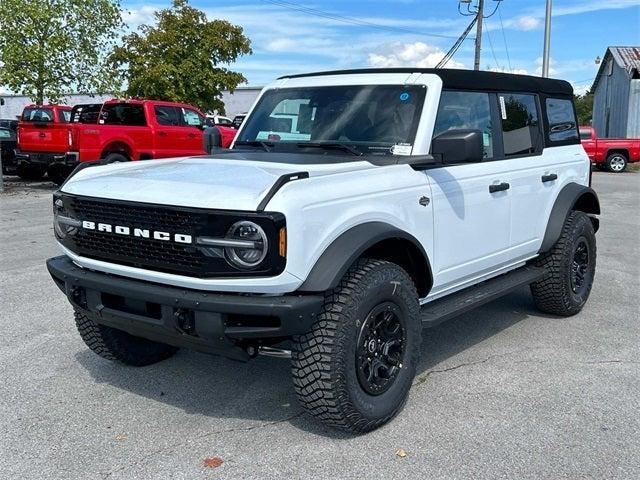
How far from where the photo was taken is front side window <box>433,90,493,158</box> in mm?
4277

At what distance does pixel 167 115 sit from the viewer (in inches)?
637

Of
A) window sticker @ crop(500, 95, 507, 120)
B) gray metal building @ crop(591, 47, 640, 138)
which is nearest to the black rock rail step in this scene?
window sticker @ crop(500, 95, 507, 120)

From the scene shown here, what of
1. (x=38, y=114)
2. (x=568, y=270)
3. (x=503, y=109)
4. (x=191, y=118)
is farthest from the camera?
(x=191, y=118)

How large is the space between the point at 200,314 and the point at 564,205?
11.0ft

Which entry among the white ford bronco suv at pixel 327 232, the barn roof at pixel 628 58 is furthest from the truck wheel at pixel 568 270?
the barn roof at pixel 628 58

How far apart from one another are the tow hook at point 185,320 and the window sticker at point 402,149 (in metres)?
1.64

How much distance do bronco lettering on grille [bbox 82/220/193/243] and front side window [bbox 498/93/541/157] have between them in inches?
104

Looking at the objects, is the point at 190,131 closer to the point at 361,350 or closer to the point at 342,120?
the point at 342,120

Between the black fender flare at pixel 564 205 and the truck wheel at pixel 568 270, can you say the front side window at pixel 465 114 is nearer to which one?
the black fender flare at pixel 564 205

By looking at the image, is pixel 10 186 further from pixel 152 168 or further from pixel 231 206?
pixel 231 206

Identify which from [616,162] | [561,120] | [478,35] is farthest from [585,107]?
[561,120]

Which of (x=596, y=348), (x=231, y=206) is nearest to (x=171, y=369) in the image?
(x=231, y=206)

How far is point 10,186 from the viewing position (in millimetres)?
16875

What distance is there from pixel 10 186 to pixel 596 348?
1566 centimetres
